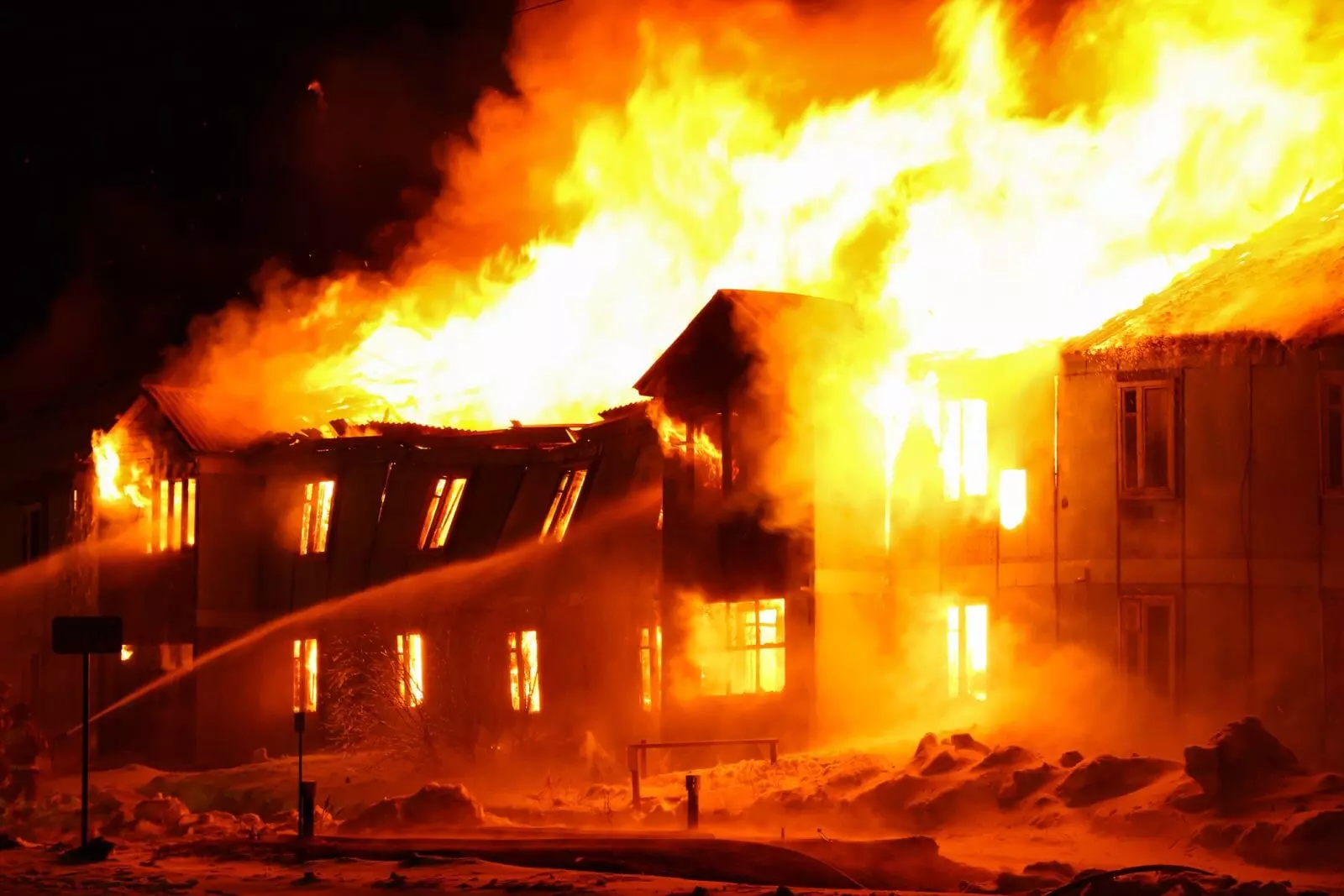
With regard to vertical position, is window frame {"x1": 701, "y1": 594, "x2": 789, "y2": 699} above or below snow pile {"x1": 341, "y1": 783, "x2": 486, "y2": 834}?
above

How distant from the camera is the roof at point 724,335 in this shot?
102 feet

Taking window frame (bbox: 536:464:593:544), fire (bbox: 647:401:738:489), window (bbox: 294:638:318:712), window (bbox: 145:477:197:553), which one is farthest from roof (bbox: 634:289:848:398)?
window (bbox: 145:477:197:553)

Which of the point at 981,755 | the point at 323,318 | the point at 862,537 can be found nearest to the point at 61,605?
the point at 323,318

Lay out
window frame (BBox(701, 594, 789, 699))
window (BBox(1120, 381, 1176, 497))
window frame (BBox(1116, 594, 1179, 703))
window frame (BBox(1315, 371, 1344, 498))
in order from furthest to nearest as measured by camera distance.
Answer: window frame (BBox(701, 594, 789, 699)) → window (BBox(1120, 381, 1176, 497)) → window frame (BBox(1116, 594, 1179, 703)) → window frame (BBox(1315, 371, 1344, 498))

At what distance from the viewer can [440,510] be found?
38375 millimetres

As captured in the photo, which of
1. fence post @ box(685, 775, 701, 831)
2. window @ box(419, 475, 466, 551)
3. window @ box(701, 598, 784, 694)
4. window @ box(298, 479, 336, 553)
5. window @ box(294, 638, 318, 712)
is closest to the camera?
fence post @ box(685, 775, 701, 831)

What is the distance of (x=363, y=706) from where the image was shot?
1357 inches

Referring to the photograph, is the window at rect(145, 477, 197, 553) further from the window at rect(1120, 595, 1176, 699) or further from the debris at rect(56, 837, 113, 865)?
the window at rect(1120, 595, 1176, 699)

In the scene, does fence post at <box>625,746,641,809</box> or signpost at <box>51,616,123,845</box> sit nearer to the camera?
signpost at <box>51,616,123,845</box>

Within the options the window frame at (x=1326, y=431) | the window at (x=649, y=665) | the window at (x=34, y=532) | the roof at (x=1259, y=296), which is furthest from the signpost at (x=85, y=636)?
the window at (x=34, y=532)

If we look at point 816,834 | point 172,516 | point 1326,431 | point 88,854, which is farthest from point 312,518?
point 1326,431

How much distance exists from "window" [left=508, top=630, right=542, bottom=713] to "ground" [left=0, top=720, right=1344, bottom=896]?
19.5ft

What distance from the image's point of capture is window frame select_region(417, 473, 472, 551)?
38.2 m

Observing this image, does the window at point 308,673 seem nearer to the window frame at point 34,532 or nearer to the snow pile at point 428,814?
the window frame at point 34,532
